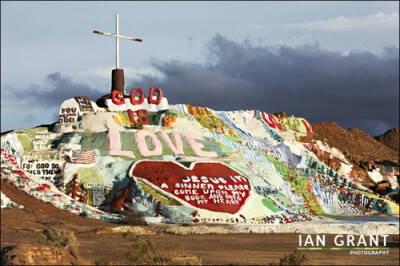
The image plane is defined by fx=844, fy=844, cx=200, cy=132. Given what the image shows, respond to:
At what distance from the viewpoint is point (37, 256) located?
2597 centimetres

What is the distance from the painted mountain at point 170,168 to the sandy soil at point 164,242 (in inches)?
72.4

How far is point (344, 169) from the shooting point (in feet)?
234

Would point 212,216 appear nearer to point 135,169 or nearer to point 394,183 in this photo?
point 135,169

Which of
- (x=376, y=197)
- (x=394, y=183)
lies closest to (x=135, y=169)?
(x=376, y=197)

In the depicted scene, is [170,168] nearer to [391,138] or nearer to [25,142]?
[25,142]

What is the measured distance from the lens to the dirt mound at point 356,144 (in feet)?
285

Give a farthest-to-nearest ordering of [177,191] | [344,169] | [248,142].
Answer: [344,169] < [248,142] < [177,191]

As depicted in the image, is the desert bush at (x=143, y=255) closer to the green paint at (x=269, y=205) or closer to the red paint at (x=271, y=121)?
the green paint at (x=269, y=205)

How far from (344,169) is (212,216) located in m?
27.0

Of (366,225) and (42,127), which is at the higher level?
(42,127)

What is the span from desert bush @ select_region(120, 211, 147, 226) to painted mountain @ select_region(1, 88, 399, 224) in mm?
426

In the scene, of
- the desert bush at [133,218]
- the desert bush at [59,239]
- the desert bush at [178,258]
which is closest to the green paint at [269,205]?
the desert bush at [133,218]

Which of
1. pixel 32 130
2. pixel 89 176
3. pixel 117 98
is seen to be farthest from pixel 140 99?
pixel 89 176

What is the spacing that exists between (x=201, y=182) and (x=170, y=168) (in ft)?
8.10
